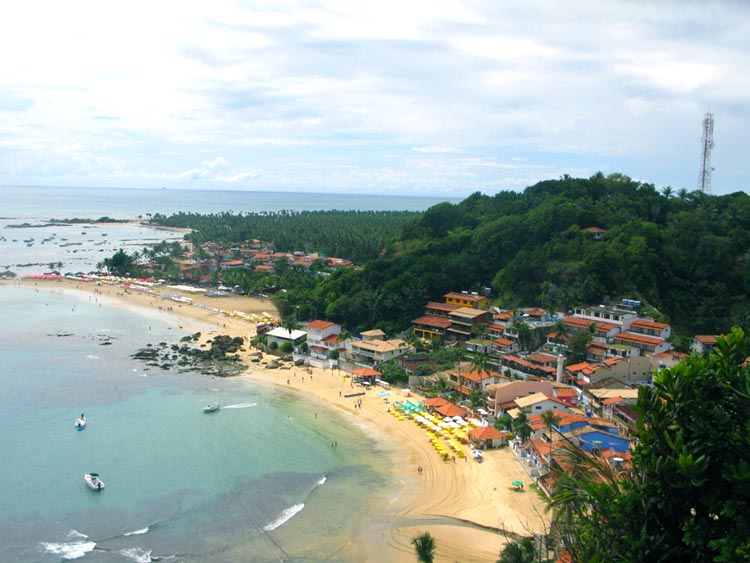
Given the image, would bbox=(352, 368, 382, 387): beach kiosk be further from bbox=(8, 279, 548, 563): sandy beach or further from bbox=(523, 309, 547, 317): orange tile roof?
bbox=(523, 309, 547, 317): orange tile roof

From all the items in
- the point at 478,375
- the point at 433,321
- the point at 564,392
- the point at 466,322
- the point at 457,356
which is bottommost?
the point at 564,392

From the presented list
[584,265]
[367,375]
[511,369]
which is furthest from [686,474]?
[584,265]

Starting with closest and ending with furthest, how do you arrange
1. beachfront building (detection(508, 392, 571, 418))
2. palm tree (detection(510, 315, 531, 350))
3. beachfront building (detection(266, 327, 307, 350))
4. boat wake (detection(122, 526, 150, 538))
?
boat wake (detection(122, 526, 150, 538))
beachfront building (detection(508, 392, 571, 418))
palm tree (detection(510, 315, 531, 350))
beachfront building (detection(266, 327, 307, 350))

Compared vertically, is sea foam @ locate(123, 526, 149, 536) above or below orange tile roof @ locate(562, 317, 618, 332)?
below

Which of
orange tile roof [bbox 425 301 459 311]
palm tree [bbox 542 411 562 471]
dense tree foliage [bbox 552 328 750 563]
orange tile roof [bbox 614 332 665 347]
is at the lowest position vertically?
palm tree [bbox 542 411 562 471]

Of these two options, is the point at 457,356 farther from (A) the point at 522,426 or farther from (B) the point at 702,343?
(B) the point at 702,343

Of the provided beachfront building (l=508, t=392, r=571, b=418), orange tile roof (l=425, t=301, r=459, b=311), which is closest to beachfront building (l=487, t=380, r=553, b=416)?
beachfront building (l=508, t=392, r=571, b=418)

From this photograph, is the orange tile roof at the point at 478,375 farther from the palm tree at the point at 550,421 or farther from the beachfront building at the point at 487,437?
the palm tree at the point at 550,421
